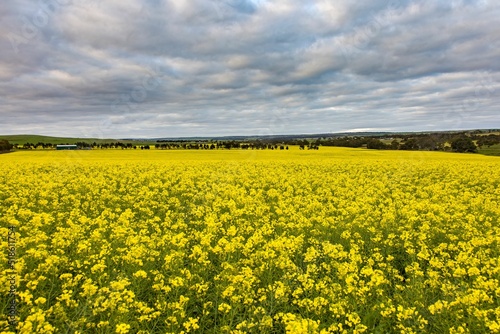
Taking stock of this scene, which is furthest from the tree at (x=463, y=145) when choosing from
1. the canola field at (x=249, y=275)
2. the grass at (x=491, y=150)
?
the canola field at (x=249, y=275)

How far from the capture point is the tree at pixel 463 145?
191 feet

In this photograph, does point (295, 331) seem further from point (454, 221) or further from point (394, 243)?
point (454, 221)

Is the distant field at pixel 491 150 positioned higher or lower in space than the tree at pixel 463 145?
lower

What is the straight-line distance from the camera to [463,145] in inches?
2304

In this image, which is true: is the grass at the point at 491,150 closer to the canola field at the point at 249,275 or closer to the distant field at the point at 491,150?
the distant field at the point at 491,150

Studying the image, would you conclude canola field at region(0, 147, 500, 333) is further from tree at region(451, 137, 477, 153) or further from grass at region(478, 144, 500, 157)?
grass at region(478, 144, 500, 157)

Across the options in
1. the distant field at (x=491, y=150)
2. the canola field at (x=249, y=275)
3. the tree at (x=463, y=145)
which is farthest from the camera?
the tree at (x=463, y=145)

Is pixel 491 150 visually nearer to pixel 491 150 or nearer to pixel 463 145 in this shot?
pixel 491 150

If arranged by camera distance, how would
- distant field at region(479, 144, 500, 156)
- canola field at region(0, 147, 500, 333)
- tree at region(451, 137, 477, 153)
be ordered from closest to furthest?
canola field at region(0, 147, 500, 333), distant field at region(479, 144, 500, 156), tree at region(451, 137, 477, 153)

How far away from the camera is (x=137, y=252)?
6297mm

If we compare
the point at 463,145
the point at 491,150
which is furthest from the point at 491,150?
the point at 463,145

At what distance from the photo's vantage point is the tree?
5825cm

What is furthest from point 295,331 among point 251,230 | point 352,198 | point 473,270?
point 352,198

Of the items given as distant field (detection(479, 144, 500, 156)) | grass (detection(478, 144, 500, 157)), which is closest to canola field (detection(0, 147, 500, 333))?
distant field (detection(479, 144, 500, 156))
